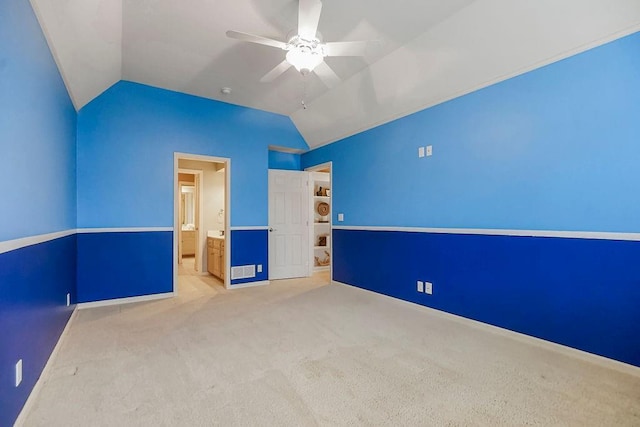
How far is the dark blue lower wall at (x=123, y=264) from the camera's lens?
12.2 feet

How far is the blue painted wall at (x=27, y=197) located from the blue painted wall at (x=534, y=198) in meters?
3.52

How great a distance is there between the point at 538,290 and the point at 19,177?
3.87 meters

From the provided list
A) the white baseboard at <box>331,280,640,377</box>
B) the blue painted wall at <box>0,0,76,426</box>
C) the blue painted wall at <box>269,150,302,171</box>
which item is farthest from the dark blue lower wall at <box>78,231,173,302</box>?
the white baseboard at <box>331,280,640,377</box>

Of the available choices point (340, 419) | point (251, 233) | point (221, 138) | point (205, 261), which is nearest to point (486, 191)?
point (340, 419)

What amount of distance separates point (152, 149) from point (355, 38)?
3.07 metres

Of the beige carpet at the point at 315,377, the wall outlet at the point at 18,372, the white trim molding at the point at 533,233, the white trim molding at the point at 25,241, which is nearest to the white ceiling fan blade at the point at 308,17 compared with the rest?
the white trim molding at the point at 25,241

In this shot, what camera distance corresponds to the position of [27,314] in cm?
180

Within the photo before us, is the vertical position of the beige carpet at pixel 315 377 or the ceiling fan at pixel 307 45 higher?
the ceiling fan at pixel 307 45

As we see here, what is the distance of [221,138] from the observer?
15.4ft

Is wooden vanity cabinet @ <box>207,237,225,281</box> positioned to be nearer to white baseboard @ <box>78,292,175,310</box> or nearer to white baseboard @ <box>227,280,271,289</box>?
white baseboard @ <box>227,280,271,289</box>

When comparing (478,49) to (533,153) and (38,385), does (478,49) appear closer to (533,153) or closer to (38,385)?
(533,153)

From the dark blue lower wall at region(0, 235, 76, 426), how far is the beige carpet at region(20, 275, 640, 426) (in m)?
0.18

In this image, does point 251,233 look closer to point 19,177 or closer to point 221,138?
point 221,138

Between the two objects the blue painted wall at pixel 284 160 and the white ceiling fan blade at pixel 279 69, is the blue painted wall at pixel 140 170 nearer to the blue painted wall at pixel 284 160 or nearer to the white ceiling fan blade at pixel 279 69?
the blue painted wall at pixel 284 160
